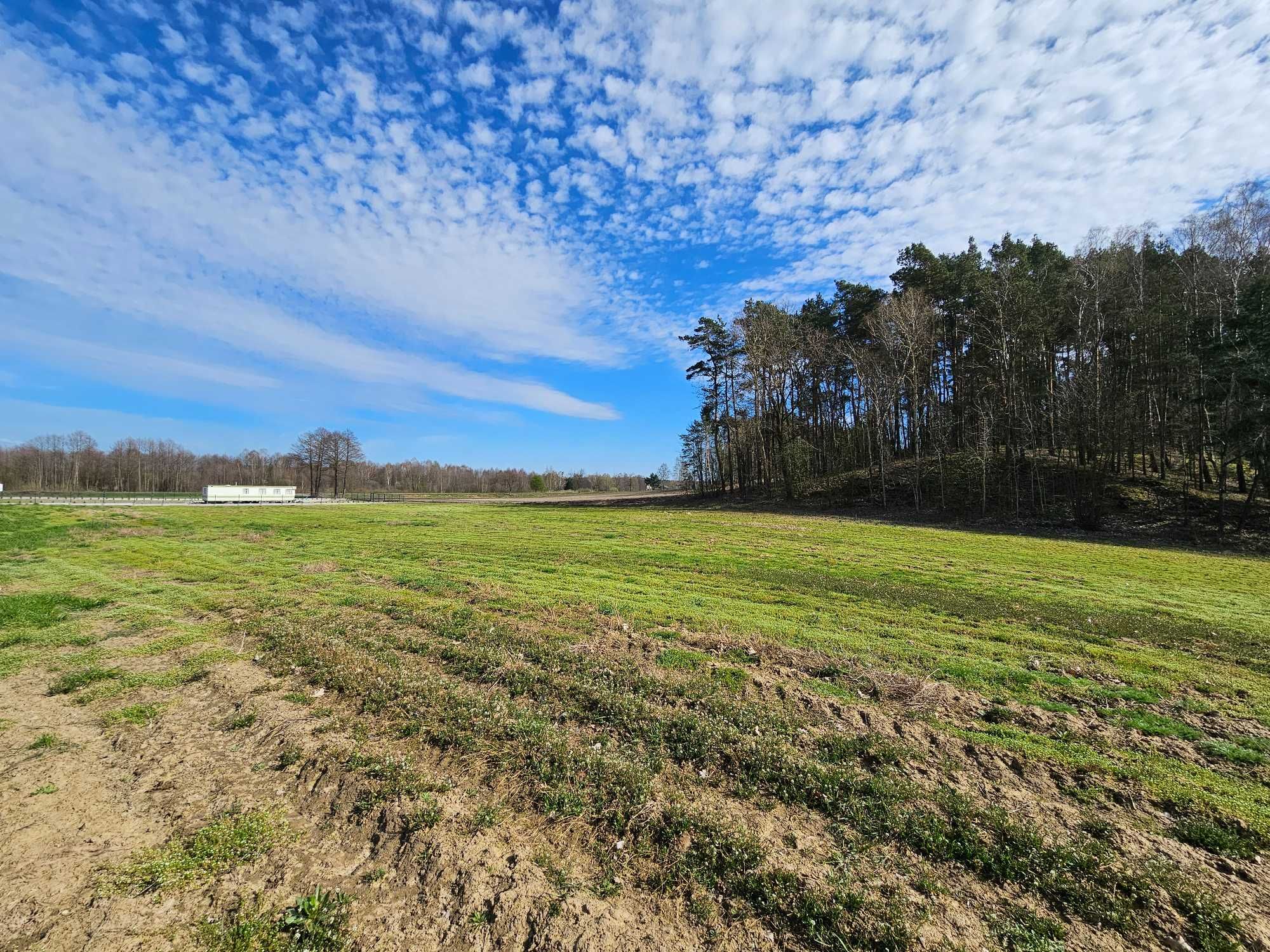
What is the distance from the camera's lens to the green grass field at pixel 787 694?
320cm

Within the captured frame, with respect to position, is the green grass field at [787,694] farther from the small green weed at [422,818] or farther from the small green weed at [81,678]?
the small green weed at [422,818]

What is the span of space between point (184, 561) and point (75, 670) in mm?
9703

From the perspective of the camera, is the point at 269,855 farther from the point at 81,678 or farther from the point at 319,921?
the point at 81,678

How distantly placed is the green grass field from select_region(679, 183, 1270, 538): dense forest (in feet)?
53.4

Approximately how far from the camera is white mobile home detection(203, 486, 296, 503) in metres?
48.2

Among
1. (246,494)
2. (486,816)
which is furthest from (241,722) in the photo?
(246,494)

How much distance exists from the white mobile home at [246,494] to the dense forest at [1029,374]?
155 ft

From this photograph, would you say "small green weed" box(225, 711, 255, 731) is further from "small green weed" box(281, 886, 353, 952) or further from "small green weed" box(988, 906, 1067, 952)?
"small green weed" box(988, 906, 1067, 952)

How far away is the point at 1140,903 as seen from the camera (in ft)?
9.54

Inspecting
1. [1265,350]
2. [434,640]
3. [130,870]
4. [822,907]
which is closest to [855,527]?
[1265,350]

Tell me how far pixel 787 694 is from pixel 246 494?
61.4m

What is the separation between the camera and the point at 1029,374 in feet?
103

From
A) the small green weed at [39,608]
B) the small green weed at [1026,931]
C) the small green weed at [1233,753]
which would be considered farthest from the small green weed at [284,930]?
the small green weed at [39,608]

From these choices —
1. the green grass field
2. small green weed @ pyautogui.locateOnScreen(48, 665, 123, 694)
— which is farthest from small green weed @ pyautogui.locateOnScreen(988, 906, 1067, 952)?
small green weed @ pyautogui.locateOnScreen(48, 665, 123, 694)
